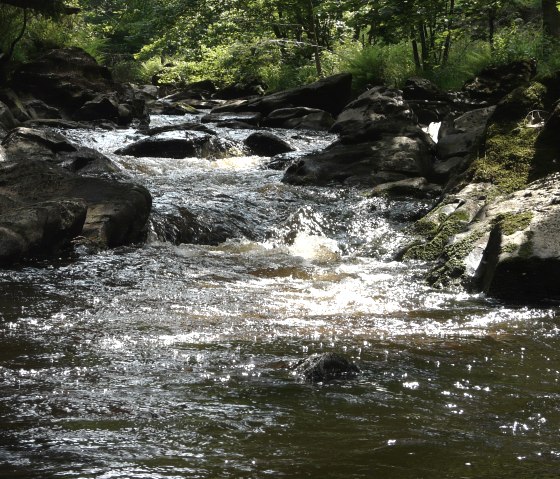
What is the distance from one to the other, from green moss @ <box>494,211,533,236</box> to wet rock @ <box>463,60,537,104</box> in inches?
391

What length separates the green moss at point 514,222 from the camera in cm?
582

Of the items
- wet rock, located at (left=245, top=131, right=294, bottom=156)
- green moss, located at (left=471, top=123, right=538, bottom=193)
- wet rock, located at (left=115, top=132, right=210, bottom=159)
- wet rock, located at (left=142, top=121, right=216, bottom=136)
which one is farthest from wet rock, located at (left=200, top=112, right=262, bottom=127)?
green moss, located at (left=471, top=123, right=538, bottom=193)

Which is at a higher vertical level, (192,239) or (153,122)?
(153,122)

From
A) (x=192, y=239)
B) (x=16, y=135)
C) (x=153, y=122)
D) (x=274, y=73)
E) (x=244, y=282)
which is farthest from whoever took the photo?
(x=274, y=73)

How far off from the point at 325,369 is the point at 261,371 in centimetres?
36

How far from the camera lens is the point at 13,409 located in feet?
9.95

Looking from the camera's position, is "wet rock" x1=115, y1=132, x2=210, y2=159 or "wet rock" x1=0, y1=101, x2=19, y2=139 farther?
"wet rock" x1=0, y1=101, x2=19, y2=139

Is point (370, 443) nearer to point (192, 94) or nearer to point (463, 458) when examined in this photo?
point (463, 458)

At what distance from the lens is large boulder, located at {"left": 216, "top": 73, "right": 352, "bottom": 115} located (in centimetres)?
1767

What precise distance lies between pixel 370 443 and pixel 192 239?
19.1ft

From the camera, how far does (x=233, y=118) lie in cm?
1723

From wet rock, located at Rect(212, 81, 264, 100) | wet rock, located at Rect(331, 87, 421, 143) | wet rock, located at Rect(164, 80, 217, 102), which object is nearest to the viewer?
wet rock, located at Rect(331, 87, 421, 143)

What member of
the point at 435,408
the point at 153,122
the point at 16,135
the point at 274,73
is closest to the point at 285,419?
the point at 435,408

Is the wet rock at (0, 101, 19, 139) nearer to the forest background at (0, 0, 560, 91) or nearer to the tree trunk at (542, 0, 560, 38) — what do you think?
the forest background at (0, 0, 560, 91)
